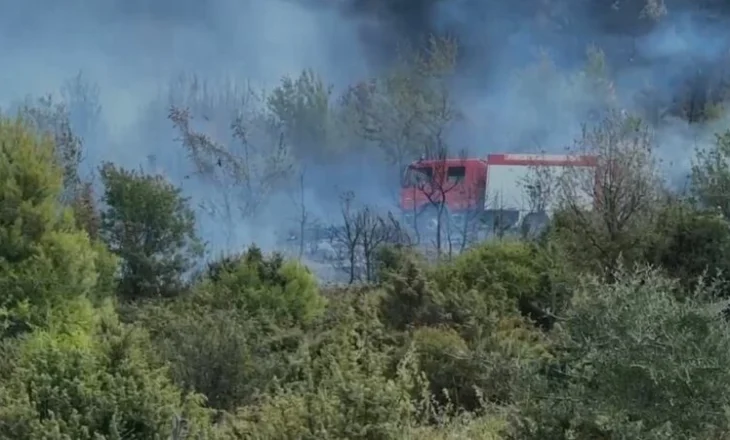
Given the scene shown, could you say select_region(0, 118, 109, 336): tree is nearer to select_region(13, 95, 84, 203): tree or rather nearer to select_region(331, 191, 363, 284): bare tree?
select_region(13, 95, 84, 203): tree

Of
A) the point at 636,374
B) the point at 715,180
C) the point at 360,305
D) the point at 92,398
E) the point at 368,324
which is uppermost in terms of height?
the point at 715,180

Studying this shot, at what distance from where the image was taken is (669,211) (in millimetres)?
7770

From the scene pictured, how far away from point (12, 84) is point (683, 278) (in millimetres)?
6900

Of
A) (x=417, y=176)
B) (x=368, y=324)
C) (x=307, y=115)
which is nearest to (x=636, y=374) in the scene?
(x=368, y=324)

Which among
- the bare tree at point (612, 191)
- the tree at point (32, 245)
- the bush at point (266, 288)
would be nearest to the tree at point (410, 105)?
the bare tree at point (612, 191)

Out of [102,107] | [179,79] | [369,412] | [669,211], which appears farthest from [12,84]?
[369,412]

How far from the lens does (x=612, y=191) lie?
820 centimetres

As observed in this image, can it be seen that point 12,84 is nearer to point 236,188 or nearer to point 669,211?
point 236,188

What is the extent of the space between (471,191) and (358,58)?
1962 mm

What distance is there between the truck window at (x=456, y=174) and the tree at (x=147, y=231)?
2844 mm

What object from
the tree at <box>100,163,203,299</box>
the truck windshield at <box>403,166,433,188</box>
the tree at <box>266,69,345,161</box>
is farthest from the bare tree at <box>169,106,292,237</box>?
the truck windshield at <box>403,166,433,188</box>

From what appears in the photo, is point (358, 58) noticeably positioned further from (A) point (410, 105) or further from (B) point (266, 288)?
(B) point (266, 288)

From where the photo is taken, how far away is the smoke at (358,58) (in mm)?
9961

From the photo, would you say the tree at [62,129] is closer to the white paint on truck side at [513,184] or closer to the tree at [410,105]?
the tree at [410,105]
